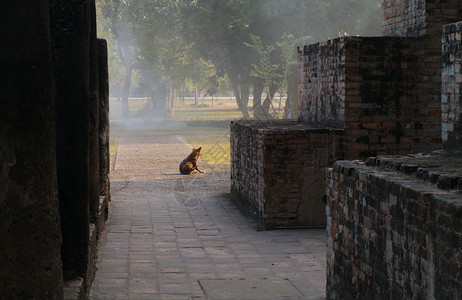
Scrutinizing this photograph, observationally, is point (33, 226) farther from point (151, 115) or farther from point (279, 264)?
point (151, 115)

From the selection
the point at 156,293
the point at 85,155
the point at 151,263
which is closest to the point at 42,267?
the point at 85,155

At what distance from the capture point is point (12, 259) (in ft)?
14.1

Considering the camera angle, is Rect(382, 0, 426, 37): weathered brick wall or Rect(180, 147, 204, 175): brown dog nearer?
Rect(382, 0, 426, 37): weathered brick wall

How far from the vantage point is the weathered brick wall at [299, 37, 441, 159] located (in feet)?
33.6

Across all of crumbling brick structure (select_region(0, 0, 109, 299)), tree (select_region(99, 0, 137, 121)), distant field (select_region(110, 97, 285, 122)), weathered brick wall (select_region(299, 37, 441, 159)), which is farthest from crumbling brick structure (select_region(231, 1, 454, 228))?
tree (select_region(99, 0, 137, 121))

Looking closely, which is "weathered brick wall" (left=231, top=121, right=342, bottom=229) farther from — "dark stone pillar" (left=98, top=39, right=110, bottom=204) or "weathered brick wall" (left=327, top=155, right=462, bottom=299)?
"weathered brick wall" (left=327, top=155, right=462, bottom=299)

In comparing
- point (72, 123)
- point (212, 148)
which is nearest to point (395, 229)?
point (72, 123)

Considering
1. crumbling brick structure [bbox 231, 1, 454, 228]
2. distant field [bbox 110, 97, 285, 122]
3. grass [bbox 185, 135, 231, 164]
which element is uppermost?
crumbling brick structure [bbox 231, 1, 454, 228]

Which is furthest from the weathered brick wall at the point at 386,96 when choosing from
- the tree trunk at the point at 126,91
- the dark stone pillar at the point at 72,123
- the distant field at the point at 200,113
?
the tree trunk at the point at 126,91

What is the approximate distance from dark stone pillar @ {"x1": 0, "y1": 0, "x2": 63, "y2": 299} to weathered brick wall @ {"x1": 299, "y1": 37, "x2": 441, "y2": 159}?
20.8ft

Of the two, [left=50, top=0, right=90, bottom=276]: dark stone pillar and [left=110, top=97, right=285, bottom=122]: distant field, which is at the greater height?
[left=50, top=0, right=90, bottom=276]: dark stone pillar

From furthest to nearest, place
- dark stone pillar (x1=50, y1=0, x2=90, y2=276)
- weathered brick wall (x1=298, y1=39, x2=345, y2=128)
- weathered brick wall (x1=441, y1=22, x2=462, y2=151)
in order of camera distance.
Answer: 1. weathered brick wall (x1=298, y1=39, x2=345, y2=128)
2. weathered brick wall (x1=441, y1=22, x2=462, y2=151)
3. dark stone pillar (x1=50, y1=0, x2=90, y2=276)

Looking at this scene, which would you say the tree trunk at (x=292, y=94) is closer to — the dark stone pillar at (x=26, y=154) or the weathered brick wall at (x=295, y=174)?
the weathered brick wall at (x=295, y=174)

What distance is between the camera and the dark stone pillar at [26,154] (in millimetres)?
4168
